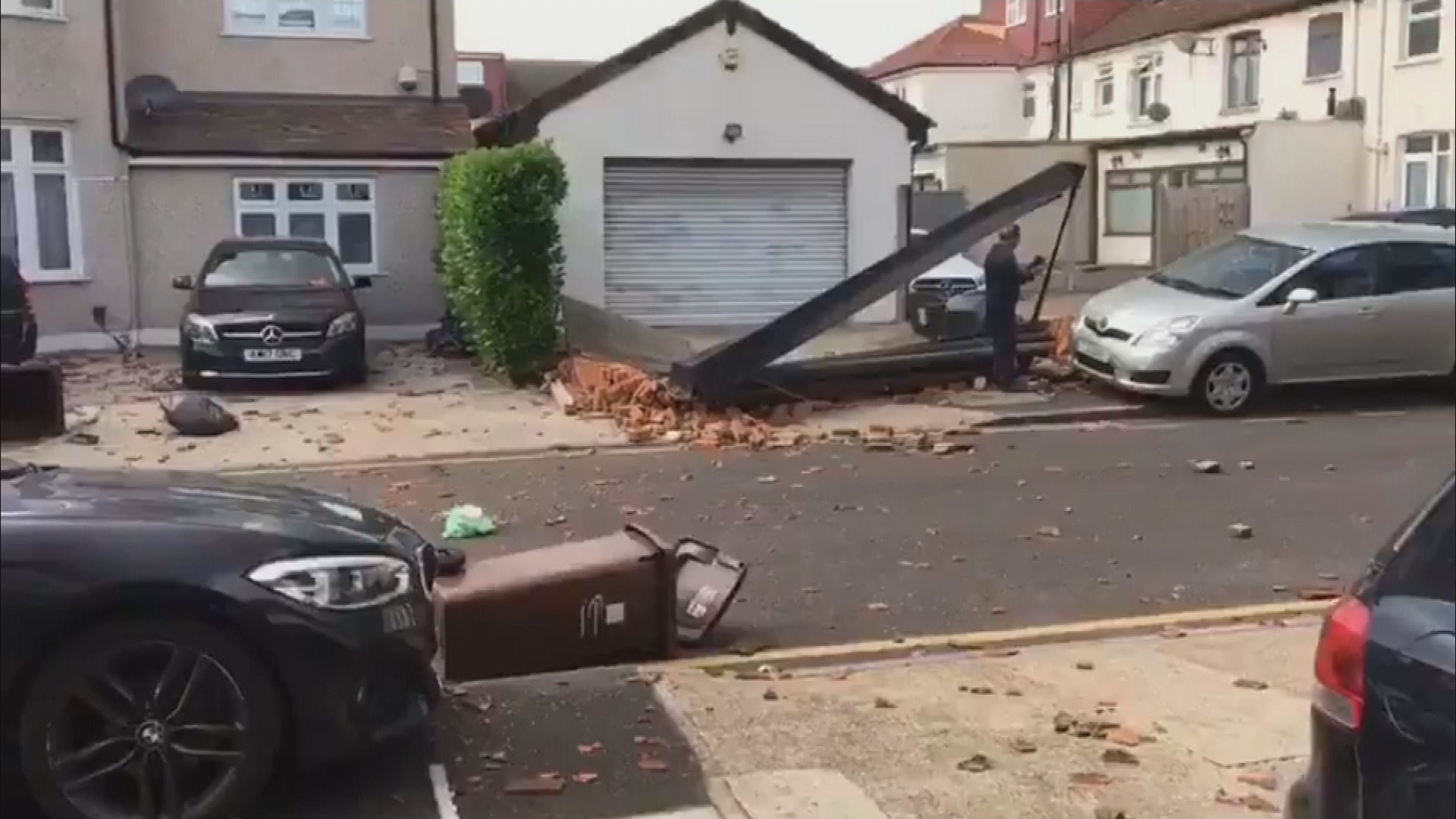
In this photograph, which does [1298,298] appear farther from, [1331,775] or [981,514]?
[981,514]

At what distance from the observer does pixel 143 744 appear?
14.7 feet

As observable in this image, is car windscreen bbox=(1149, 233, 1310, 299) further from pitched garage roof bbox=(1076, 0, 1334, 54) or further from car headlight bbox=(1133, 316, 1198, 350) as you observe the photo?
pitched garage roof bbox=(1076, 0, 1334, 54)

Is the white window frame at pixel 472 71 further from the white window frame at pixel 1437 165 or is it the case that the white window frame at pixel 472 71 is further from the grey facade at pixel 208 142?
the white window frame at pixel 1437 165

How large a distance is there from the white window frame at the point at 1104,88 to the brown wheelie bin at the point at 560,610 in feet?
7.96

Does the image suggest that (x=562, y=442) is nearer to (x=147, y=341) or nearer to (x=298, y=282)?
(x=147, y=341)

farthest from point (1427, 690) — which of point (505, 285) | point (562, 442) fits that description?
point (505, 285)

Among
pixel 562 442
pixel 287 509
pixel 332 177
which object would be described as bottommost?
pixel 562 442

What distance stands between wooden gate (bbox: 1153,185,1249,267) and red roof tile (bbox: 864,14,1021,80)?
4.13 ft

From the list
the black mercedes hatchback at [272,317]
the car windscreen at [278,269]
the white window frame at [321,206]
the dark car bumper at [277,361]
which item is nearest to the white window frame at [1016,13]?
the black mercedes hatchback at [272,317]

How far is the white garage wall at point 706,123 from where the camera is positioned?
20.0 metres

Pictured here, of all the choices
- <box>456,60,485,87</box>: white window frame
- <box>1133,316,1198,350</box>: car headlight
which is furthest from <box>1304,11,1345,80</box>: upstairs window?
<box>456,60,485,87</box>: white window frame

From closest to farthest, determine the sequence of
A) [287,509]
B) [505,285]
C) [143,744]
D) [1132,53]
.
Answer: [143,744], [287,509], [1132,53], [505,285]

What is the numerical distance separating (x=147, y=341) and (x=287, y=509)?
659 cm

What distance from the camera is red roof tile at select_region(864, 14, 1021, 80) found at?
537 cm
